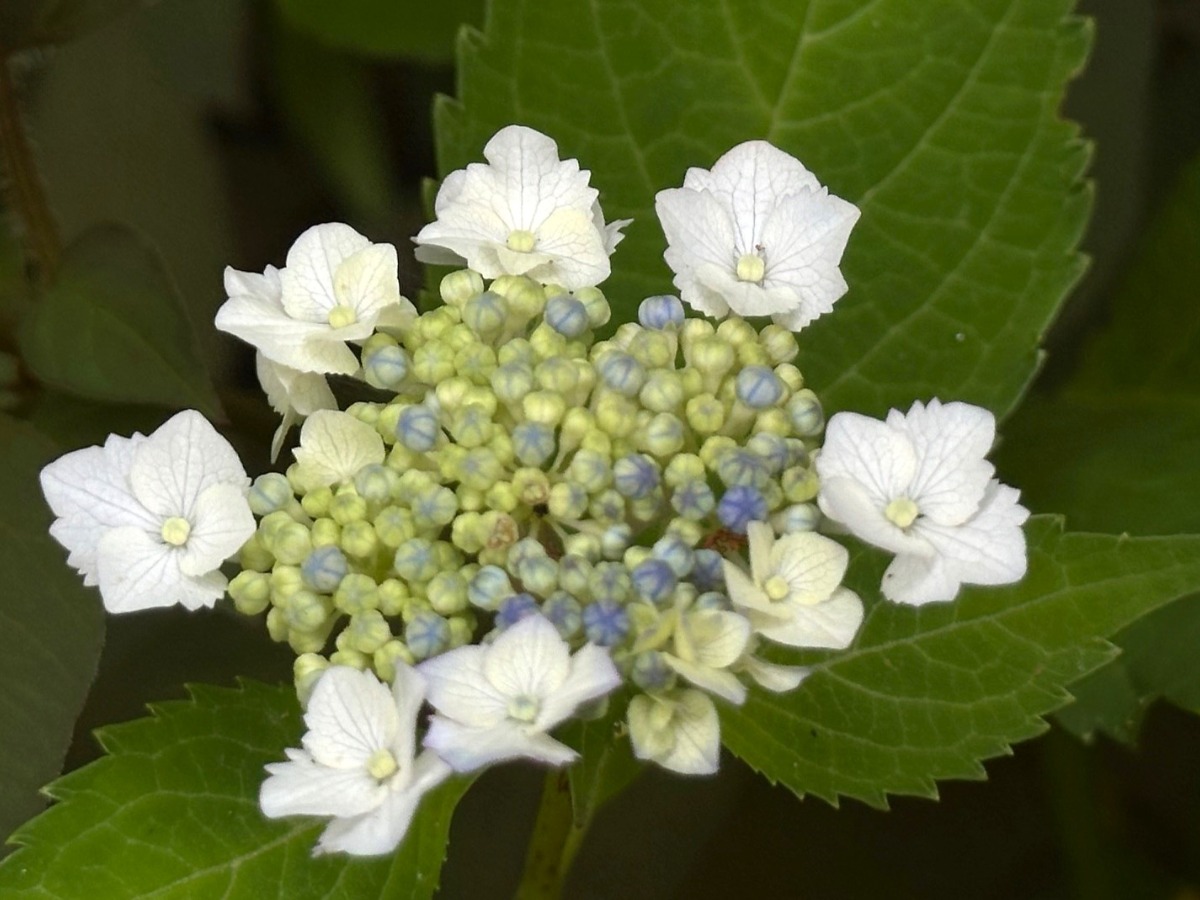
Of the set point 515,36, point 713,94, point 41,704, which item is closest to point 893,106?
point 713,94

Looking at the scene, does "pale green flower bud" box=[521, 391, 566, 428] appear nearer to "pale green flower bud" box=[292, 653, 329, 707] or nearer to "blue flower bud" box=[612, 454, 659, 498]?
"blue flower bud" box=[612, 454, 659, 498]

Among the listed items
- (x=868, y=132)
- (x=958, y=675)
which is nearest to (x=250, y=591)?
(x=958, y=675)

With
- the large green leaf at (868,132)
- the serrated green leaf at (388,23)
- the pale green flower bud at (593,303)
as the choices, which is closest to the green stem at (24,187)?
the serrated green leaf at (388,23)

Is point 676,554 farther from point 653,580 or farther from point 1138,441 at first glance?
point 1138,441

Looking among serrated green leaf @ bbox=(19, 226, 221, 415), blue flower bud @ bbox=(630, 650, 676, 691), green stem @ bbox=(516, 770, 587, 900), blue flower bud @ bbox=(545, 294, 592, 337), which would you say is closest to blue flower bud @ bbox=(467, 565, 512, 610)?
blue flower bud @ bbox=(630, 650, 676, 691)

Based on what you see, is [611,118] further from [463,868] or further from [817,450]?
[463,868]
